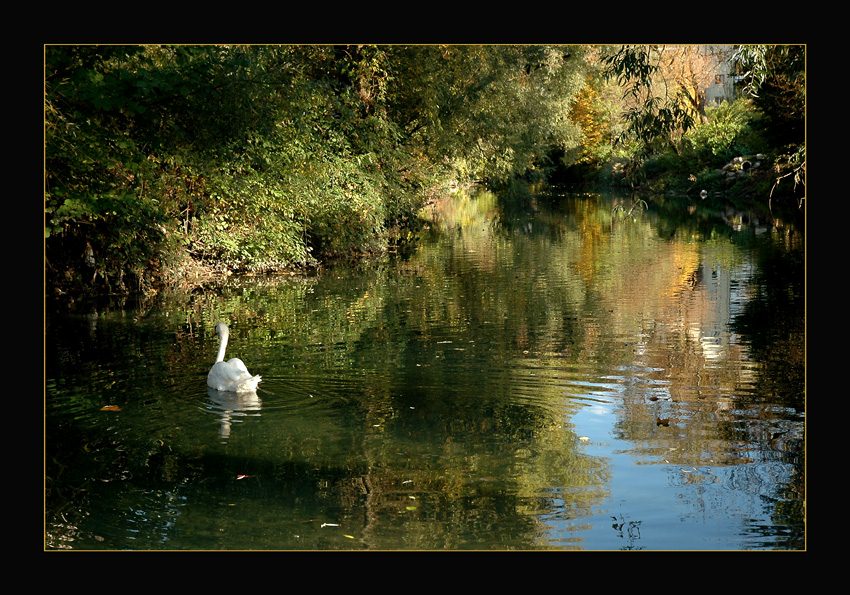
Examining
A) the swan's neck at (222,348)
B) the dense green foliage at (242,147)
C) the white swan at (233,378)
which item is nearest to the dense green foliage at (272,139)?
the dense green foliage at (242,147)

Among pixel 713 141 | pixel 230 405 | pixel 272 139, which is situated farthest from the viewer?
pixel 713 141

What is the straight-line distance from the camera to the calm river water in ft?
24.1

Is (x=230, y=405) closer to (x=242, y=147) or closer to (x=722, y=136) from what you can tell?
(x=242, y=147)

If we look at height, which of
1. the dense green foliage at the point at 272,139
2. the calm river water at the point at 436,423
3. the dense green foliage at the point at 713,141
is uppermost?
the dense green foliage at the point at 713,141

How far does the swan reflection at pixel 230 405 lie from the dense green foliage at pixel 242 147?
20.6ft

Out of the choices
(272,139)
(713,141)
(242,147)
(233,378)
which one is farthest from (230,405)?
(713,141)

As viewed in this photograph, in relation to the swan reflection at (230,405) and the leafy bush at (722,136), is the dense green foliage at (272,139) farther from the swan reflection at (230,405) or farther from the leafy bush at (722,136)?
the leafy bush at (722,136)

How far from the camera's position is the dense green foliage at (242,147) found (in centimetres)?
1691

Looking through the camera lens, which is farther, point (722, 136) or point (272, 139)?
point (722, 136)

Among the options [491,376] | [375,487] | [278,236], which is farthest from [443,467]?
[278,236]

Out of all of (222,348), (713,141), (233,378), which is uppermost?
(713,141)

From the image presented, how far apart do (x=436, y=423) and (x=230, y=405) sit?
2231 mm

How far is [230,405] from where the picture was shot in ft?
34.5
